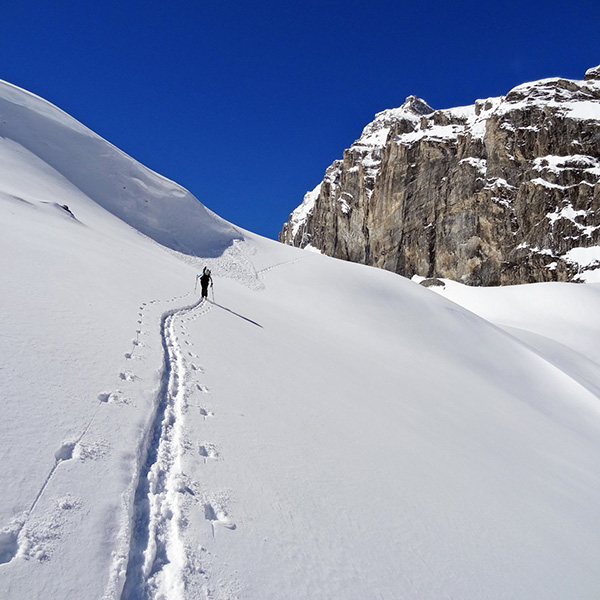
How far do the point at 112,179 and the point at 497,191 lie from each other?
6270cm

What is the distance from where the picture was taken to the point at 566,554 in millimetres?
4828

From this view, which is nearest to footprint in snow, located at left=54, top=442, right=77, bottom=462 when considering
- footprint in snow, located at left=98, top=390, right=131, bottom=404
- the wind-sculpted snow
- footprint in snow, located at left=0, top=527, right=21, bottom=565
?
footprint in snow, located at left=0, top=527, right=21, bottom=565

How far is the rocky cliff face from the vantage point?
61.8 m

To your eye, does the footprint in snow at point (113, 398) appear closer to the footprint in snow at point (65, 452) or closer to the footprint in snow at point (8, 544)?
the footprint in snow at point (65, 452)

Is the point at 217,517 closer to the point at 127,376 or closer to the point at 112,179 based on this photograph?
the point at 127,376

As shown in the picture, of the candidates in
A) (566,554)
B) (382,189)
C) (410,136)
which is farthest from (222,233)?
(410,136)

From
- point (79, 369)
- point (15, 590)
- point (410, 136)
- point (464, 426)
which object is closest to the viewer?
point (15, 590)

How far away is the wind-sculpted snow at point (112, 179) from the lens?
1251 inches

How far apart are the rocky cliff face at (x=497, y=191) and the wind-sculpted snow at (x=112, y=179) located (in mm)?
51661

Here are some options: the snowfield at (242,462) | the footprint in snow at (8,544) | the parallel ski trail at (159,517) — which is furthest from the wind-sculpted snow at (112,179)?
the footprint in snow at (8,544)

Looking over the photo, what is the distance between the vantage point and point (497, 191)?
68188 millimetres

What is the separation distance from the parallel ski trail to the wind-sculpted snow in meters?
27.8

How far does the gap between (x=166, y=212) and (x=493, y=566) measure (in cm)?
3655

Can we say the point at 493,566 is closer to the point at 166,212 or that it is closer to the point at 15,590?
the point at 15,590
